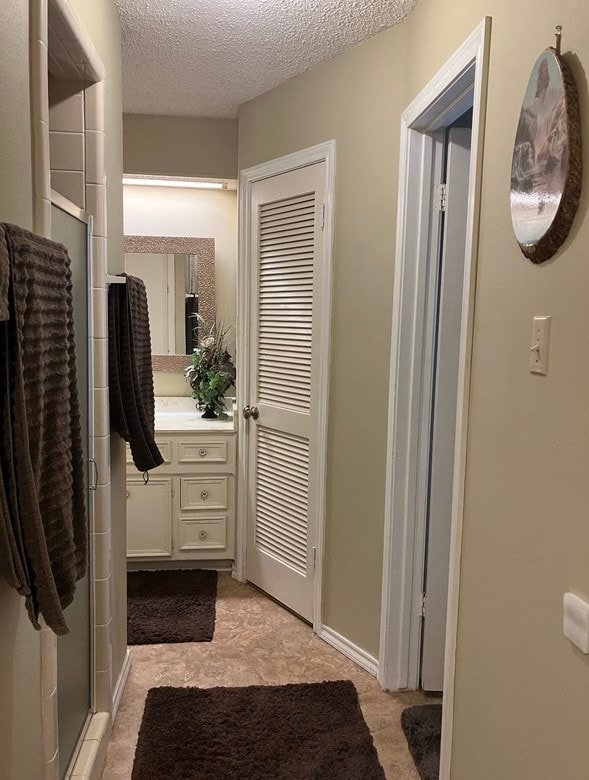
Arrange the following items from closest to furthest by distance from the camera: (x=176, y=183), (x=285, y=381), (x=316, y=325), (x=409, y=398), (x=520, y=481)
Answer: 1. (x=520, y=481)
2. (x=409, y=398)
3. (x=316, y=325)
4. (x=285, y=381)
5. (x=176, y=183)

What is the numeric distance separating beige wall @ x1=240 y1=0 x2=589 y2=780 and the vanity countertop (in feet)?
4.17

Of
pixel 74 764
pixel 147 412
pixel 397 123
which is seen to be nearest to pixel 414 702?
pixel 74 764

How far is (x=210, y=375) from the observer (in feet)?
12.2

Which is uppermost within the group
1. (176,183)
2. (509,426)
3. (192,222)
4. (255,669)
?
(176,183)

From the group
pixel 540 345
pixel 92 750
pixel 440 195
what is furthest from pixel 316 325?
pixel 92 750

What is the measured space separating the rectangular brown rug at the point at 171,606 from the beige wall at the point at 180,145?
215 cm

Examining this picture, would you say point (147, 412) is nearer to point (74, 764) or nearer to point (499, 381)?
point (74, 764)

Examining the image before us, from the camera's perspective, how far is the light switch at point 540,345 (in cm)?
123

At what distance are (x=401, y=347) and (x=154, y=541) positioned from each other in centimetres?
191

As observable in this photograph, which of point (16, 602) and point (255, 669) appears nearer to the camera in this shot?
point (16, 602)

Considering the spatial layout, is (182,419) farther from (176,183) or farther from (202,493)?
(176,183)

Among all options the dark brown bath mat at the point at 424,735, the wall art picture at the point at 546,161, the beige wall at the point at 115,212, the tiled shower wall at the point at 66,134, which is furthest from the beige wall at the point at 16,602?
the dark brown bath mat at the point at 424,735

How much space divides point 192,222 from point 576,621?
3.40 m

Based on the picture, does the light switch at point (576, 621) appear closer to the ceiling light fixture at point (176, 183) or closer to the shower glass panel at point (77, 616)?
the shower glass panel at point (77, 616)
